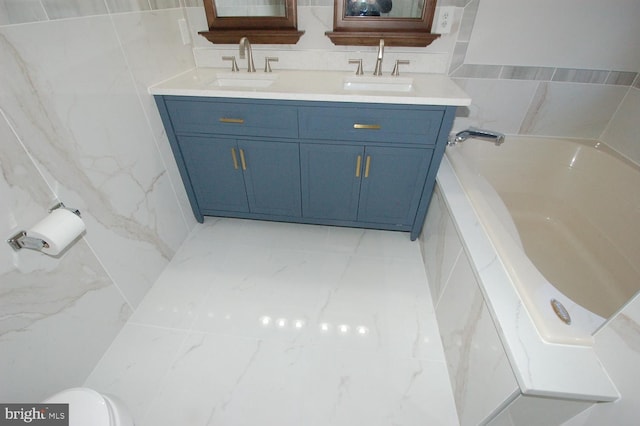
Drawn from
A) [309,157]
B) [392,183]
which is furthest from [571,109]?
[309,157]

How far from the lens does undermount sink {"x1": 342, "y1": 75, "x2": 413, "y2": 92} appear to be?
1495mm

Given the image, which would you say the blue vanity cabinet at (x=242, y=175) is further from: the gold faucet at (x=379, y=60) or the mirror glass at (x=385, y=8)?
the mirror glass at (x=385, y=8)

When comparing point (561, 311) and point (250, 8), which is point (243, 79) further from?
point (561, 311)

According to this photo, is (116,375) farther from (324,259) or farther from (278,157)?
(278,157)

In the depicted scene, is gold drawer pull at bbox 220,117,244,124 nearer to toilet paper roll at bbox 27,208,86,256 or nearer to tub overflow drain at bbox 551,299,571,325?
toilet paper roll at bbox 27,208,86,256

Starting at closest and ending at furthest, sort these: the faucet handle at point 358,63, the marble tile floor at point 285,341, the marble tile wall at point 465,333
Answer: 1. the marble tile wall at point 465,333
2. the marble tile floor at point 285,341
3. the faucet handle at point 358,63

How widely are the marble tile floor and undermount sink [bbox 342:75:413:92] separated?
851mm

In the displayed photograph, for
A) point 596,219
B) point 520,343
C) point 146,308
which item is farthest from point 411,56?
point 146,308

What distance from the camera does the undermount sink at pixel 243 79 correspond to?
1.56 m

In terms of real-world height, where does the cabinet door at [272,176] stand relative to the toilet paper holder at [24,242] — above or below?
below

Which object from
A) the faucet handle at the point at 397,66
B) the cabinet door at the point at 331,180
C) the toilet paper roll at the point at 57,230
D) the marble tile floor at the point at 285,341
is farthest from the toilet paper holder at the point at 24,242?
the faucet handle at the point at 397,66

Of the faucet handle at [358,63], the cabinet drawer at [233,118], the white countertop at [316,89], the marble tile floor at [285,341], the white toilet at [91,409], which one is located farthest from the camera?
the faucet handle at [358,63]

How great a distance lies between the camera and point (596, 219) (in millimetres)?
1408

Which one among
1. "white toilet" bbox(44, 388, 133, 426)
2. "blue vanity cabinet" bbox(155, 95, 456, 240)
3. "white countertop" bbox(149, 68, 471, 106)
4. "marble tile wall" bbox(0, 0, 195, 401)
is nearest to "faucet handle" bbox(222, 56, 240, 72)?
"white countertop" bbox(149, 68, 471, 106)
